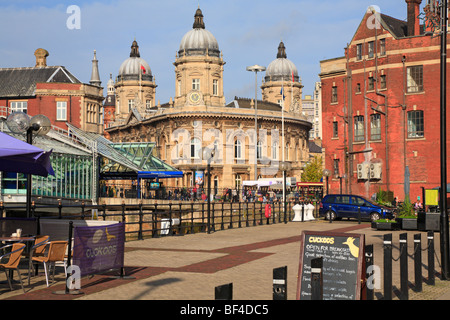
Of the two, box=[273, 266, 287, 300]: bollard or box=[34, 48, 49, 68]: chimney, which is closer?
box=[273, 266, 287, 300]: bollard

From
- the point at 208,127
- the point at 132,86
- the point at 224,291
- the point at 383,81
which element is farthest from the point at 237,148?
the point at 224,291

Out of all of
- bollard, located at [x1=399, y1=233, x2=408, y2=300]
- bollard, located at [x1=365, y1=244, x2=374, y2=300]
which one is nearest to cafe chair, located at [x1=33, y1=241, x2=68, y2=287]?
bollard, located at [x1=365, y1=244, x2=374, y2=300]

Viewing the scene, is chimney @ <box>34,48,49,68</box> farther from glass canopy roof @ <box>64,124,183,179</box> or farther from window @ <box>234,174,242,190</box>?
window @ <box>234,174,242,190</box>

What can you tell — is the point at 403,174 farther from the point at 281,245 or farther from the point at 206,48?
the point at 206,48

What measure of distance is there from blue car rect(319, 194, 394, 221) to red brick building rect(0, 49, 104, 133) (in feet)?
140

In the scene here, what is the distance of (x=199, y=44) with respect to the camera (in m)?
94.8

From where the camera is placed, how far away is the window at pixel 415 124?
5116 cm

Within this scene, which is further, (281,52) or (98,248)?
(281,52)

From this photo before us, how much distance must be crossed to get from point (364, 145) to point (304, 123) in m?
52.3

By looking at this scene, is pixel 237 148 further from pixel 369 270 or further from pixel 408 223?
pixel 369 270

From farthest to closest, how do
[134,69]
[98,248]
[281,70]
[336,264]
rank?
[134,69] < [281,70] < [98,248] < [336,264]

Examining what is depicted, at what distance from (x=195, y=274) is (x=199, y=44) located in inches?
3267

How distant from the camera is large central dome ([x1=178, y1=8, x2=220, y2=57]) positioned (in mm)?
94812

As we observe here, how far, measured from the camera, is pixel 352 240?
32.3 ft
